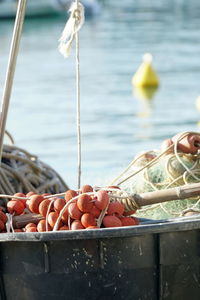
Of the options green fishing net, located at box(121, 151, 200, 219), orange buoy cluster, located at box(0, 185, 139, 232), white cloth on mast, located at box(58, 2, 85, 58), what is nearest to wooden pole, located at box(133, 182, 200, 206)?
orange buoy cluster, located at box(0, 185, 139, 232)

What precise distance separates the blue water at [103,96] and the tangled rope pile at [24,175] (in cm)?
49

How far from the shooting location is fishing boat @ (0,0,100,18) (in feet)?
126

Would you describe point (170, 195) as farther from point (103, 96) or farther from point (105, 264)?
point (103, 96)

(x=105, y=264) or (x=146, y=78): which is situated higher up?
(x=146, y=78)

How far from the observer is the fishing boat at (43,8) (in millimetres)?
38406

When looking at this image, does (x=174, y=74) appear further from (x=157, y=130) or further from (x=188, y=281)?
(x=188, y=281)

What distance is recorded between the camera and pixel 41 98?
56.8 ft

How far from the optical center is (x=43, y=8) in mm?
39438

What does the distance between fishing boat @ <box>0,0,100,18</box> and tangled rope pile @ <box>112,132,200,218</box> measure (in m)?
34.8

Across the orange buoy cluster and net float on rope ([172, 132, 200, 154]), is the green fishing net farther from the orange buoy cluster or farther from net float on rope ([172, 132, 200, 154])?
the orange buoy cluster

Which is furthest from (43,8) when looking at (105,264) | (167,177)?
(105,264)

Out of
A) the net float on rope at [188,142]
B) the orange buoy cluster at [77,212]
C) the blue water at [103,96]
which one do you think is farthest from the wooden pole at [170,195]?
the blue water at [103,96]

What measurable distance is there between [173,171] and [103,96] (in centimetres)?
1321

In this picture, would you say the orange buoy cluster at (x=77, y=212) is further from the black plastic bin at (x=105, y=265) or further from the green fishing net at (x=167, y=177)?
the green fishing net at (x=167, y=177)
